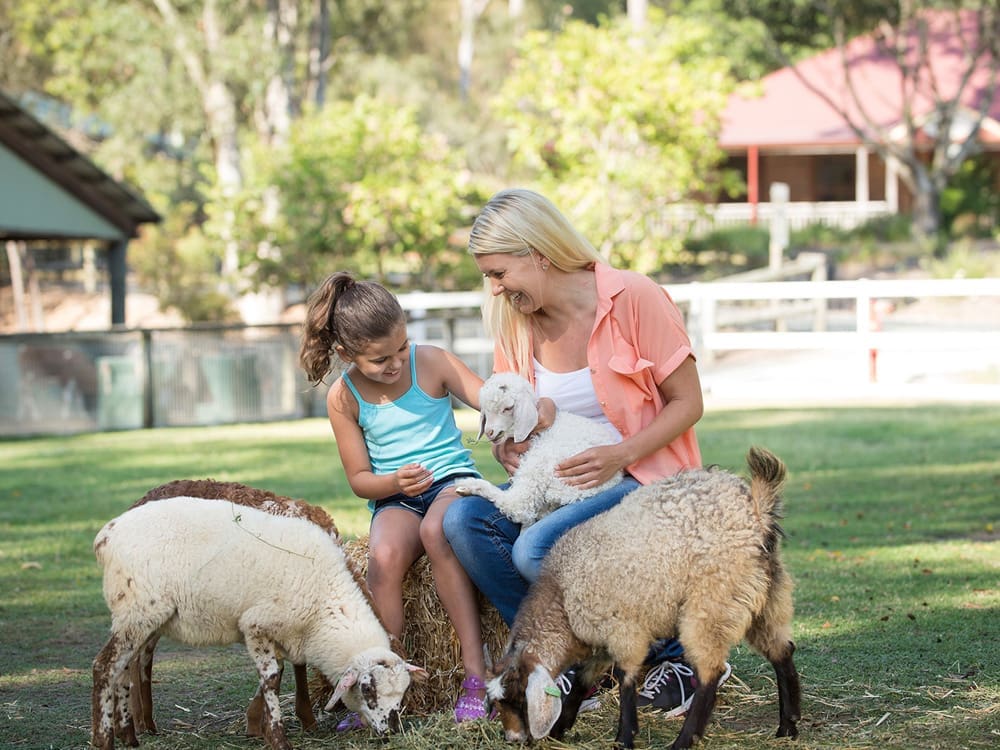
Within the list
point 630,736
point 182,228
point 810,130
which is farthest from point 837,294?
point 182,228

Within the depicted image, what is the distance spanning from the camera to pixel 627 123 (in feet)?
78.2

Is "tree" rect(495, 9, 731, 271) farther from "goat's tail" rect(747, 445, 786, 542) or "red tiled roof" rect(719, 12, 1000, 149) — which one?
"goat's tail" rect(747, 445, 786, 542)

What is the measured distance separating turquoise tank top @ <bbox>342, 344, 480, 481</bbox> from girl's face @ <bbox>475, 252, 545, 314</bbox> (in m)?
0.58

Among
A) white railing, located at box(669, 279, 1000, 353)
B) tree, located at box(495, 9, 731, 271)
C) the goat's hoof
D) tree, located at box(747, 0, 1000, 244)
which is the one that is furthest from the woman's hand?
tree, located at box(747, 0, 1000, 244)

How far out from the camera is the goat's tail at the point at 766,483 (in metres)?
4.53

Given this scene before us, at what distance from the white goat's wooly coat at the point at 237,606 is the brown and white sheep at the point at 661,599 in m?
0.54

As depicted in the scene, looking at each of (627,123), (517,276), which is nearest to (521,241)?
(517,276)

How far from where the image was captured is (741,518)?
4480 millimetres

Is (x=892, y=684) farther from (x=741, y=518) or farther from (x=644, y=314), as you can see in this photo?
(x=644, y=314)

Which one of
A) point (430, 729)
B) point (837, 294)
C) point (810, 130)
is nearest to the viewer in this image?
point (430, 729)

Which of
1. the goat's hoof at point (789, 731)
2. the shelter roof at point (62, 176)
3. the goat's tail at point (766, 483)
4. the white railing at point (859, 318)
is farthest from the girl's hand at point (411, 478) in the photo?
the shelter roof at point (62, 176)

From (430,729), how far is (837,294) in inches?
549

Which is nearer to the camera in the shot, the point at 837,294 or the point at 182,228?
the point at 837,294

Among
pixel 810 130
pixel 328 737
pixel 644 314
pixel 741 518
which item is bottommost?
pixel 328 737
